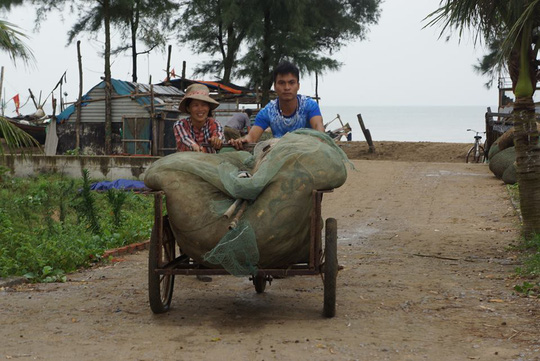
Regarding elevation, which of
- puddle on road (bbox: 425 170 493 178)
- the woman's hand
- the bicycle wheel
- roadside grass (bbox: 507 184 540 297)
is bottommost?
roadside grass (bbox: 507 184 540 297)

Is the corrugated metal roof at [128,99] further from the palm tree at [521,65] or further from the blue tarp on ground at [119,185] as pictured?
the palm tree at [521,65]

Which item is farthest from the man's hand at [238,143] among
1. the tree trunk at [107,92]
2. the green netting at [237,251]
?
the tree trunk at [107,92]

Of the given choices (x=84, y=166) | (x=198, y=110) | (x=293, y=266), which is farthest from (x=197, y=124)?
(x=84, y=166)

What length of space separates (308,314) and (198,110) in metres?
2.16

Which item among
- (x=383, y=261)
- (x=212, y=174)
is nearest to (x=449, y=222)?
(x=383, y=261)

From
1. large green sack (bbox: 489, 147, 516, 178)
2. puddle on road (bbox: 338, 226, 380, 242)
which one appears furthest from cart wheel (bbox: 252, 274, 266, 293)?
large green sack (bbox: 489, 147, 516, 178)

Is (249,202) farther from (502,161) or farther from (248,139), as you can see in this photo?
(502,161)

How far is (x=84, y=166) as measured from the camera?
2000 centimetres

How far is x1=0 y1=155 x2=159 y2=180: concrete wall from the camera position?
19.4m

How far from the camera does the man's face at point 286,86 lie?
21.2 ft

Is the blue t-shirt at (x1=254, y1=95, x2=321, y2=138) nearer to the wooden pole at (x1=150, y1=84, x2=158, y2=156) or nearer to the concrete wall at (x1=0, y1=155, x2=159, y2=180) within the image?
the concrete wall at (x1=0, y1=155, x2=159, y2=180)

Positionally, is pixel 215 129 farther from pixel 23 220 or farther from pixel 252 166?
pixel 23 220

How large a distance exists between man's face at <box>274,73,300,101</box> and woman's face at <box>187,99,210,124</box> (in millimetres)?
761

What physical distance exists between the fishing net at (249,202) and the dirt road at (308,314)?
1.77ft
